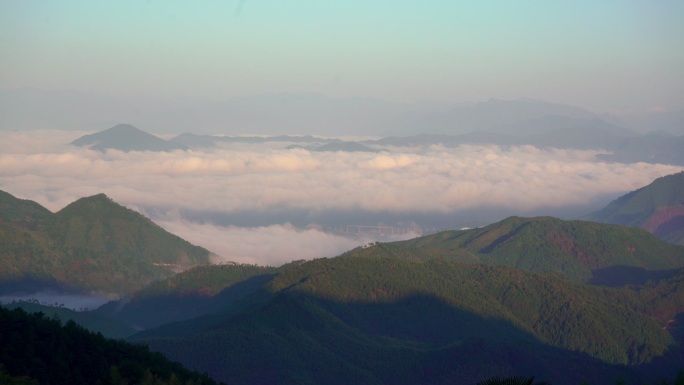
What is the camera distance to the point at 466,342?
335 ft

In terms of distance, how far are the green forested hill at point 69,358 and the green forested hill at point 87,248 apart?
87.3 metres

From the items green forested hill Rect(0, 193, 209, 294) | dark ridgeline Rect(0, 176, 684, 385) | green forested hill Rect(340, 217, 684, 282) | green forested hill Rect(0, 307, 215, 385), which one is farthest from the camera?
green forested hill Rect(340, 217, 684, 282)

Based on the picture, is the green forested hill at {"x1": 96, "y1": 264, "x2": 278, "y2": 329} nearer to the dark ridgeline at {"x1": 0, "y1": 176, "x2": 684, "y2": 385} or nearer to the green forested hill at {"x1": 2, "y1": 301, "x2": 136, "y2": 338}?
the dark ridgeline at {"x1": 0, "y1": 176, "x2": 684, "y2": 385}

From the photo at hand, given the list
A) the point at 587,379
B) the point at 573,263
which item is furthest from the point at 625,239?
the point at 587,379

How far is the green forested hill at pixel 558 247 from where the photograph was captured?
17338 centimetres

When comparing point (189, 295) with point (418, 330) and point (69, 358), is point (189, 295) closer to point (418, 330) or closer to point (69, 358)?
point (418, 330)

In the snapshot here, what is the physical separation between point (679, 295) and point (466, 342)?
4686 centimetres

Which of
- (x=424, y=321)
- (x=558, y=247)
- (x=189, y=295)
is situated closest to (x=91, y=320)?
(x=189, y=295)

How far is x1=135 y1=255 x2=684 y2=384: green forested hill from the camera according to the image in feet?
321

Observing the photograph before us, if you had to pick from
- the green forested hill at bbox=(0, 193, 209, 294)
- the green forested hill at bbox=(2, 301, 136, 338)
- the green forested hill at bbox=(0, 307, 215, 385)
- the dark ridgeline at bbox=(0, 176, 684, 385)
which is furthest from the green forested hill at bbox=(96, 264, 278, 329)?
the green forested hill at bbox=(0, 307, 215, 385)

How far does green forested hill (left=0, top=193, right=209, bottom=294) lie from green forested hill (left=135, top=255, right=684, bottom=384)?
43.3 metres

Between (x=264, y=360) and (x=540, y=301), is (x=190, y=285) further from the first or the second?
(x=264, y=360)

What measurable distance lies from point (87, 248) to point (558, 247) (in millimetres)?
67217

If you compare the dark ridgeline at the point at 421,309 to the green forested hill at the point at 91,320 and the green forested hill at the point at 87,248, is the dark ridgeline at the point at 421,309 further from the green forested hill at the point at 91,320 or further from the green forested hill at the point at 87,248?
the green forested hill at the point at 91,320
